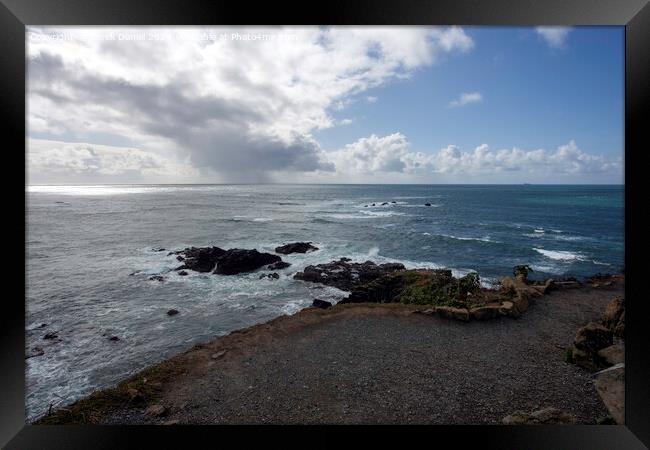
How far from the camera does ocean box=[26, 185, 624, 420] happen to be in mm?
6809

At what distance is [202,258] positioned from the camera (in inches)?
554

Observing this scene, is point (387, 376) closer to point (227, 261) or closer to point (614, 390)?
point (614, 390)

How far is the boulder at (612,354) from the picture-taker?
4.58 metres

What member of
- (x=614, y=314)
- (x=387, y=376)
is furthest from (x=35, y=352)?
(x=614, y=314)

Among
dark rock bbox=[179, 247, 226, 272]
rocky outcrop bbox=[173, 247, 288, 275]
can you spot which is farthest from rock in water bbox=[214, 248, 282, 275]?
dark rock bbox=[179, 247, 226, 272]

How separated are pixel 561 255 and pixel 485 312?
12.6m

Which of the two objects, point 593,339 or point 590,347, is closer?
point 590,347

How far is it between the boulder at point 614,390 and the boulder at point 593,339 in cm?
114

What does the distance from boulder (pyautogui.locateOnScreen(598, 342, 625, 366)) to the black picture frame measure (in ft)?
7.04

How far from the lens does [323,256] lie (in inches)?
616

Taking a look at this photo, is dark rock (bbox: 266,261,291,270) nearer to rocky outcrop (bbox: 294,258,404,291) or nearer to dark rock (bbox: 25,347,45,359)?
rocky outcrop (bbox: 294,258,404,291)

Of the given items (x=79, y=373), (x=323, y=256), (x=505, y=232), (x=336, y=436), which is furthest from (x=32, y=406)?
(x=505, y=232)
